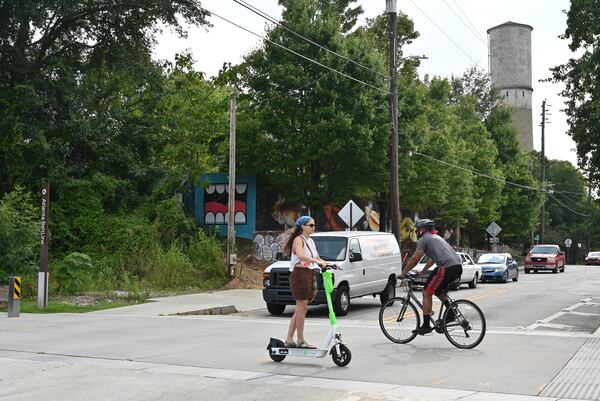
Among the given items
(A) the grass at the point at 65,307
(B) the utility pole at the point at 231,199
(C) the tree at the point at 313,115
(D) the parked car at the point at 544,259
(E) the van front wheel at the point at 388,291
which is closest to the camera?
(A) the grass at the point at 65,307

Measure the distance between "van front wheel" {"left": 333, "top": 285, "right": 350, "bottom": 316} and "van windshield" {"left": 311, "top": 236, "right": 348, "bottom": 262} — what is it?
2.54 feet

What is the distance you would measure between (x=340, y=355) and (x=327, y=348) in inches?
10.9

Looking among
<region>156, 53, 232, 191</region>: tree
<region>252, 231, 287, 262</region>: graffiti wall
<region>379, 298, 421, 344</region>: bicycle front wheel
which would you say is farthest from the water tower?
<region>379, 298, 421, 344</region>: bicycle front wheel

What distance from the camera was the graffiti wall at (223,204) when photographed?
110 ft

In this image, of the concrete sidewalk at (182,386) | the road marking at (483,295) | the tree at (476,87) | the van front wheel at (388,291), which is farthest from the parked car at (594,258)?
the concrete sidewalk at (182,386)

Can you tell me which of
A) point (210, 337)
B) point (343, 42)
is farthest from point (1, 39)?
point (210, 337)

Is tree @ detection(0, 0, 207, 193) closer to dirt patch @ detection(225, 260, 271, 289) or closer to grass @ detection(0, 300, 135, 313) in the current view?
dirt patch @ detection(225, 260, 271, 289)

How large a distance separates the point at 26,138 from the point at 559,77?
70.9ft

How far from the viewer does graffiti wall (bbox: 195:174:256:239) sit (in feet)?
110

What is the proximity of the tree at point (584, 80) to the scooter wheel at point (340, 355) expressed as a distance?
1818 centimetres

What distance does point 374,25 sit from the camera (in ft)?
141

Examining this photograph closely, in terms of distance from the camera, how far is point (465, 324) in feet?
35.0

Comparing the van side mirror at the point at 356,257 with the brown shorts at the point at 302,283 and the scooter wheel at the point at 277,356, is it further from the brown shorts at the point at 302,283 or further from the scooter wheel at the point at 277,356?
the brown shorts at the point at 302,283

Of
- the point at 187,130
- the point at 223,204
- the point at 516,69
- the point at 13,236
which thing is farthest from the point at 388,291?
the point at 516,69
